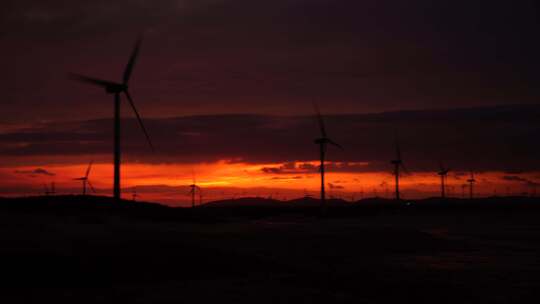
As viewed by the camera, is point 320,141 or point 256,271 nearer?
point 256,271

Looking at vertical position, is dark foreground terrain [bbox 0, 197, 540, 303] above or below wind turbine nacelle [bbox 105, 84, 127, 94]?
below

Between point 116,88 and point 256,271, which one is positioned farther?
point 116,88

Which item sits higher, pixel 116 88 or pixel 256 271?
pixel 116 88

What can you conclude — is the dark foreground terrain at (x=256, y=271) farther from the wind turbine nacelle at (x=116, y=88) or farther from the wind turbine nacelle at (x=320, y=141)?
the wind turbine nacelle at (x=320, y=141)

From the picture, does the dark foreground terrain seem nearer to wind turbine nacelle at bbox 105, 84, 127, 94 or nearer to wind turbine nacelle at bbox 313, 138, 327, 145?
wind turbine nacelle at bbox 105, 84, 127, 94

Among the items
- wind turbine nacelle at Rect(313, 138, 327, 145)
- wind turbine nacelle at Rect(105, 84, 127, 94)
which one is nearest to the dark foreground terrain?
wind turbine nacelle at Rect(105, 84, 127, 94)

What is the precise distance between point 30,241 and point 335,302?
30.2 meters

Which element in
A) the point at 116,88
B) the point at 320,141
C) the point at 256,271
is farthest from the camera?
the point at 320,141

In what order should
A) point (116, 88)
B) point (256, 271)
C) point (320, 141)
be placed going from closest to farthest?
1. point (256, 271)
2. point (116, 88)
3. point (320, 141)

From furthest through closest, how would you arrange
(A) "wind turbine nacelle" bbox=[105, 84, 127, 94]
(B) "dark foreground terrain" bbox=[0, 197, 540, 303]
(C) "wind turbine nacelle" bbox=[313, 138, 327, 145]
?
(C) "wind turbine nacelle" bbox=[313, 138, 327, 145]
(A) "wind turbine nacelle" bbox=[105, 84, 127, 94]
(B) "dark foreground terrain" bbox=[0, 197, 540, 303]

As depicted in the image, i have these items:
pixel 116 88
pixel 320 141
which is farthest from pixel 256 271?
pixel 320 141

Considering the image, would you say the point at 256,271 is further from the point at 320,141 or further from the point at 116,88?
the point at 320,141

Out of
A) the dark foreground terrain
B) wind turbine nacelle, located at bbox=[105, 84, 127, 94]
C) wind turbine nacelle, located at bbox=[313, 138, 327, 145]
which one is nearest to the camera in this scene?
the dark foreground terrain

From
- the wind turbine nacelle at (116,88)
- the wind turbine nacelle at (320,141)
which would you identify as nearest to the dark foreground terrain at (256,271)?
the wind turbine nacelle at (116,88)
